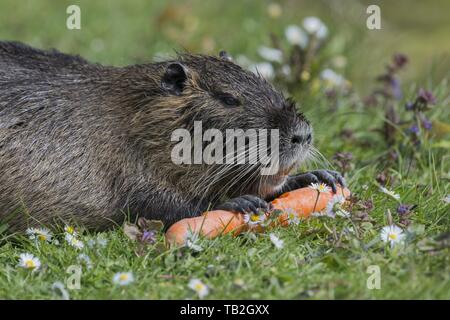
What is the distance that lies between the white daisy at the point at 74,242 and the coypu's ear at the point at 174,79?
3.59 feet

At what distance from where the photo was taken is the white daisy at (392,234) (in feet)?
14.2

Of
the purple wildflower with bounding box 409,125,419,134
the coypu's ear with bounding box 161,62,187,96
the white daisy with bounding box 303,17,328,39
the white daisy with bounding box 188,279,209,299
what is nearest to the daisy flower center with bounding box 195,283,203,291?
the white daisy with bounding box 188,279,209,299

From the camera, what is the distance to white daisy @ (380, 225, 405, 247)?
4.32 meters

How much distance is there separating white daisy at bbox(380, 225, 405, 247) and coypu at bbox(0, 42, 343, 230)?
677 millimetres

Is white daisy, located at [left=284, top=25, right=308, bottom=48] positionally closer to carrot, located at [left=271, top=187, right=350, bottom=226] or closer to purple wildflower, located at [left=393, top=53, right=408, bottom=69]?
purple wildflower, located at [left=393, top=53, right=408, bottom=69]

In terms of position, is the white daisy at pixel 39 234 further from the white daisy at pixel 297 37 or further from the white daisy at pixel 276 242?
the white daisy at pixel 297 37

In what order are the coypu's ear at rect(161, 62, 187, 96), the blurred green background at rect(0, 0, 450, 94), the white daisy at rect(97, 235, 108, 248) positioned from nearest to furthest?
1. the white daisy at rect(97, 235, 108, 248)
2. the coypu's ear at rect(161, 62, 187, 96)
3. the blurred green background at rect(0, 0, 450, 94)

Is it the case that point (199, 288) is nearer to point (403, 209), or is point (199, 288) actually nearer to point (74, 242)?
point (74, 242)

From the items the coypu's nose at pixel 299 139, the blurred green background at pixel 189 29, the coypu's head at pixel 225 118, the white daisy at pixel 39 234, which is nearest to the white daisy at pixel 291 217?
the coypu's head at pixel 225 118

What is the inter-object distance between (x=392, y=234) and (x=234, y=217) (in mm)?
855

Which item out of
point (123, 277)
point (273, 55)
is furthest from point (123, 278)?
point (273, 55)

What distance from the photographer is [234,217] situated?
15.2 ft

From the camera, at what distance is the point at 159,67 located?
206 inches

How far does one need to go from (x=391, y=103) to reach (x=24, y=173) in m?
3.25
